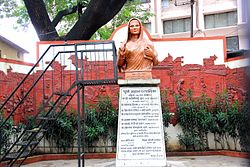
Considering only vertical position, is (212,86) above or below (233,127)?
above

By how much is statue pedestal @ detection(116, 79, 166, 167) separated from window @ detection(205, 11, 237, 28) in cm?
1929

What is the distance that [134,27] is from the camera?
6.10m

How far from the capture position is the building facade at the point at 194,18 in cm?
2306

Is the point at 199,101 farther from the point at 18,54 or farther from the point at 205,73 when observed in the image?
the point at 18,54

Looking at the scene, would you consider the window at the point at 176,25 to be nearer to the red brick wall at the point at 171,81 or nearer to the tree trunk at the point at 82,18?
the tree trunk at the point at 82,18

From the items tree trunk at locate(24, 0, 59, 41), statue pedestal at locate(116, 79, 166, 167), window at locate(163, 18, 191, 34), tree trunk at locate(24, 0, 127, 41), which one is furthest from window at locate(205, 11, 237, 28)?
statue pedestal at locate(116, 79, 166, 167)

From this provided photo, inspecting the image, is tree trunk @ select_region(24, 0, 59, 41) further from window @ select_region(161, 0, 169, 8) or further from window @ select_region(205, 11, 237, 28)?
window @ select_region(161, 0, 169, 8)

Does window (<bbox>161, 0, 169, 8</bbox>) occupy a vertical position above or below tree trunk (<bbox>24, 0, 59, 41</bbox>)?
above

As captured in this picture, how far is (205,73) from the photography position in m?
9.69

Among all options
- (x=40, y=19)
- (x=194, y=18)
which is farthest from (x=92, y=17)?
(x=194, y=18)

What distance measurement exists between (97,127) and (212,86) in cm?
370

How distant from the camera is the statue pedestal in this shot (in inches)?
221

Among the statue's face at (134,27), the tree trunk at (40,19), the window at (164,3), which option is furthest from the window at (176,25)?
the statue's face at (134,27)

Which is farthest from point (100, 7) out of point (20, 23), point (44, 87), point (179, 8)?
point (179, 8)
